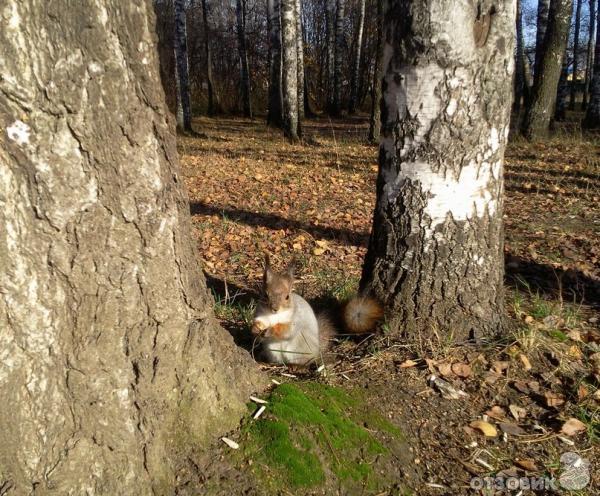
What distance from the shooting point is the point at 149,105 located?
1573 mm

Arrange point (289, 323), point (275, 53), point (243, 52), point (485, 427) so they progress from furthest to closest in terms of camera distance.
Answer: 1. point (243, 52)
2. point (275, 53)
3. point (289, 323)
4. point (485, 427)

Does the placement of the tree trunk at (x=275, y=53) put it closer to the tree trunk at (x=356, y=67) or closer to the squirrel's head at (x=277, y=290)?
the tree trunk at (x=356, y=67)

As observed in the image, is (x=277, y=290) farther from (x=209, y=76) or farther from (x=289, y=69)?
(x=209, y=76)

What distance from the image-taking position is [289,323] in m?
3.16

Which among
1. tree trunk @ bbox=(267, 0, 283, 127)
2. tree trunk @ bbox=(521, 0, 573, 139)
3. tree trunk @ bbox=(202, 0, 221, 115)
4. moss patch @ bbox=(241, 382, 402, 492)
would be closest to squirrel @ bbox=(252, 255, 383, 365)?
moss patch @ bbox=(241, 382, 402, 492)

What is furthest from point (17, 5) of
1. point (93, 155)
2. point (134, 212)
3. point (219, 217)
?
point (219, 217)

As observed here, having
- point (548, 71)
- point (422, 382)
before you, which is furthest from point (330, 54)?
point (422, 382)

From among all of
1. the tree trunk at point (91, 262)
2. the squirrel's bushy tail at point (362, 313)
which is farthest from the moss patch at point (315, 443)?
the squirrel's bushy tail at point (362, 313)

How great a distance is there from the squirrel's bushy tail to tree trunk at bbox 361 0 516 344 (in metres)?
0.08

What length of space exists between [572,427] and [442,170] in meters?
1.49

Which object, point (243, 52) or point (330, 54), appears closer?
point (243, 52)

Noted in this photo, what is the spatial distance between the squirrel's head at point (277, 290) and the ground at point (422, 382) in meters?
0.41

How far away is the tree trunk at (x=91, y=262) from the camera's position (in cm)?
136

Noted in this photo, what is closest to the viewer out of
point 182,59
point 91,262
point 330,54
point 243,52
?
point 91,262
